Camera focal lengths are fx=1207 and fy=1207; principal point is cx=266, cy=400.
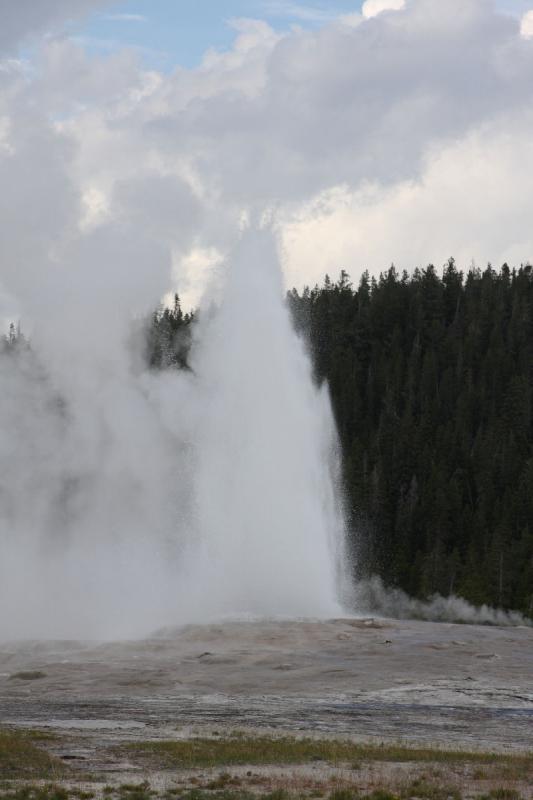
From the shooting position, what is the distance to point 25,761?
68.7ft

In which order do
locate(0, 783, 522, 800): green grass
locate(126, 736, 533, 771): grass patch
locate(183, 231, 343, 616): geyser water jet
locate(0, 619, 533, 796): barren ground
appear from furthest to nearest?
locate(183, 231, 343, 616): geyser water jet → locate(0, 619, 533, 796): barren ground → locate(126, 736, 533, 771): grass patch → locate(0, 783, 522, 800): green grass

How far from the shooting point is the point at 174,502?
55.4m

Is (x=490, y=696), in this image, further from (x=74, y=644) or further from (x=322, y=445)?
(x=322, y=445)

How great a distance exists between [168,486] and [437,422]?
177ft

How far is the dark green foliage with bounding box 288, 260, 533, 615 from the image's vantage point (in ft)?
282

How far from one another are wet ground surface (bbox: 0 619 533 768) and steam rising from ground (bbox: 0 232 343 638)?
5.98 metres

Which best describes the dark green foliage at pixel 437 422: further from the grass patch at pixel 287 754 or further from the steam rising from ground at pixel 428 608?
the grass patch at pixel 287 754

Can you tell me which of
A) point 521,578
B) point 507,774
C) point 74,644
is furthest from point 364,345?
point 507,774

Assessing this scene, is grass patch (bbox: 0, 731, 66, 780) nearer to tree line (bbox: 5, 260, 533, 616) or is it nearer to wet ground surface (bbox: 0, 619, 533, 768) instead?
wet ground surface (bbox: 0, 619, 533, 768)

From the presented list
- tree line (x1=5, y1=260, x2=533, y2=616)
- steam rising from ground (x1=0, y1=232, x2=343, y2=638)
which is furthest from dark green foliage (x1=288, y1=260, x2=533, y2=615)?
steam rising from ground (x1=0, y1=232, x2=343, y2=638)

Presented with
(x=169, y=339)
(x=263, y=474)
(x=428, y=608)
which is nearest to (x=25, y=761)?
(x=263, y=474)

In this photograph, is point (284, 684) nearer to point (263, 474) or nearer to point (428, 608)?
point (263, 474)

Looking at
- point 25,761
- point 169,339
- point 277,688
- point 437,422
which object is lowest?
point 25,761

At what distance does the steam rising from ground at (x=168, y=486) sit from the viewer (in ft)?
160
